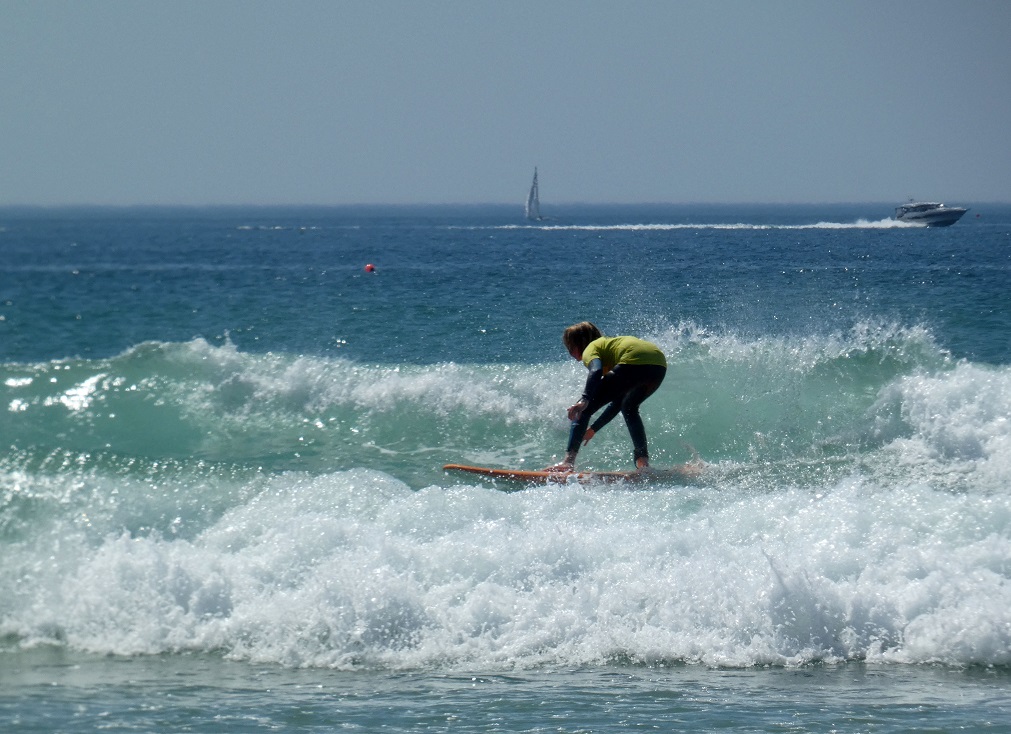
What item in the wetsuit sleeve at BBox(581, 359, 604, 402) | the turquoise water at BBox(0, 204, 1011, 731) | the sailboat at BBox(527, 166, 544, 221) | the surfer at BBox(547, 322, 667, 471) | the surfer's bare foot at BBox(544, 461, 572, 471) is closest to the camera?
the turquoise water at BBox(0, 204, 1011, 731)

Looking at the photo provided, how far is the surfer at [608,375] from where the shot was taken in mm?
8750

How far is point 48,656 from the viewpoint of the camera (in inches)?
259

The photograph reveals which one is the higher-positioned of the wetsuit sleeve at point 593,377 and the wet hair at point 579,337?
the wet hair at point 579,337

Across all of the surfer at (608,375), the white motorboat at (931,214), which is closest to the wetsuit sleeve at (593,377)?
the surfer at (608,375)

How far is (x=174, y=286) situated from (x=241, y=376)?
935 inches

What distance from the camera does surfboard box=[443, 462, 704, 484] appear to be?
8789mm

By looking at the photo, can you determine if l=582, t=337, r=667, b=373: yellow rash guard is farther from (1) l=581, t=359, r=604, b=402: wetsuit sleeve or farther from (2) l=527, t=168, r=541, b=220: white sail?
(2) l=527, t=168, r=541, b=220: white sail

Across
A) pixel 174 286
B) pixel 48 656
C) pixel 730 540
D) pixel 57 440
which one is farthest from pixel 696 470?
pixel 174 286

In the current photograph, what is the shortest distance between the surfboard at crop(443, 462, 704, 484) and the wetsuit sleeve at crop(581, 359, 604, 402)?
24.5 inches

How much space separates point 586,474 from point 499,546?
181 centimetres

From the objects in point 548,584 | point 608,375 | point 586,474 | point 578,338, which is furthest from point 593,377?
point 548,584

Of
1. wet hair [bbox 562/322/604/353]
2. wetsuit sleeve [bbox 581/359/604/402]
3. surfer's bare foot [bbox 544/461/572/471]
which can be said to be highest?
wet hair [bbox 562/322/604/353]

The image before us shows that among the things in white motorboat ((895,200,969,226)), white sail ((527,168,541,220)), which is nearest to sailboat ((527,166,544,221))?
white sail ((527,168,541,220))

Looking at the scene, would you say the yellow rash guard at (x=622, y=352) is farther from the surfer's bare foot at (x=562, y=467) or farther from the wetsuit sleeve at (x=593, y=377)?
the surfer's bare foot at (x=562, y=467)
